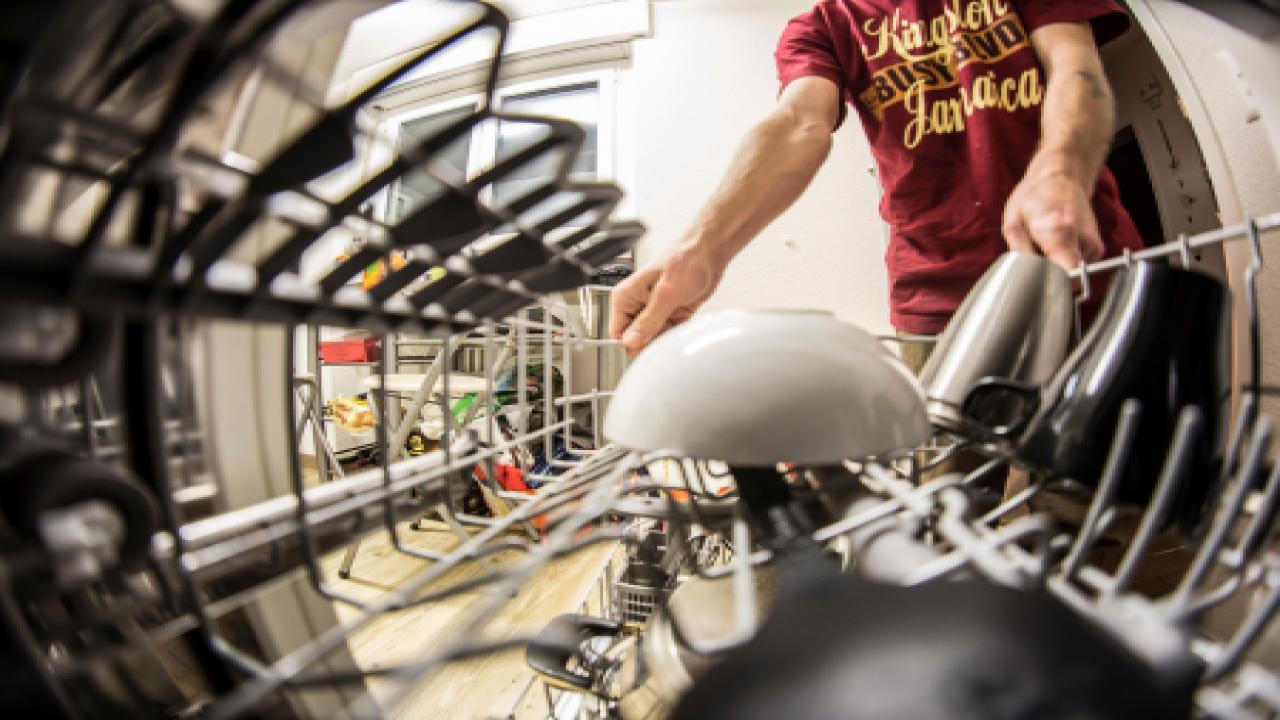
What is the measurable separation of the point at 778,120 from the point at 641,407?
554mm

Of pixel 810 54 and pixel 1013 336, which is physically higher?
pixel 810 54

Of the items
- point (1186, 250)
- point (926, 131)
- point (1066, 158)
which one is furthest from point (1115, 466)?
point (926, 131)

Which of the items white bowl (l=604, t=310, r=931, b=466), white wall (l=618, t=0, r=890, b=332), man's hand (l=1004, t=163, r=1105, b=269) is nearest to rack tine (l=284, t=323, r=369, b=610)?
white bowl (l=604, t=310, r=931, b=466)

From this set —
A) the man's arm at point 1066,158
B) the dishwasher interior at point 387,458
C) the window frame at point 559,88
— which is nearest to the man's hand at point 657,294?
the dishwasher interior at point 387,458

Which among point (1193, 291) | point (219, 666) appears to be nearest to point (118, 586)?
point (219, 666)

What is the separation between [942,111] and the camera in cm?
68

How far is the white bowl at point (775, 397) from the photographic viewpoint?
0.19 meters

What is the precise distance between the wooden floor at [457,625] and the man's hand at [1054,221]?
0.47m

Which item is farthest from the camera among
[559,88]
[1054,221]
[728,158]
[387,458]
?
[559,88]

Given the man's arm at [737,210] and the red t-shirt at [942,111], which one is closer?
the man's arm at [737,210]

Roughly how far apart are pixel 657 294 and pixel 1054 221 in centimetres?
32

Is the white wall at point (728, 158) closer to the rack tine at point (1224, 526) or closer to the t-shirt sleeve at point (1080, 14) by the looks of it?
the t-shirt sleeve at point (1080, 14)

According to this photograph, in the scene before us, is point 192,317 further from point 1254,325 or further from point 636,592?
point 636,592

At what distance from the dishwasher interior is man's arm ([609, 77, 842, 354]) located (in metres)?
0.20
